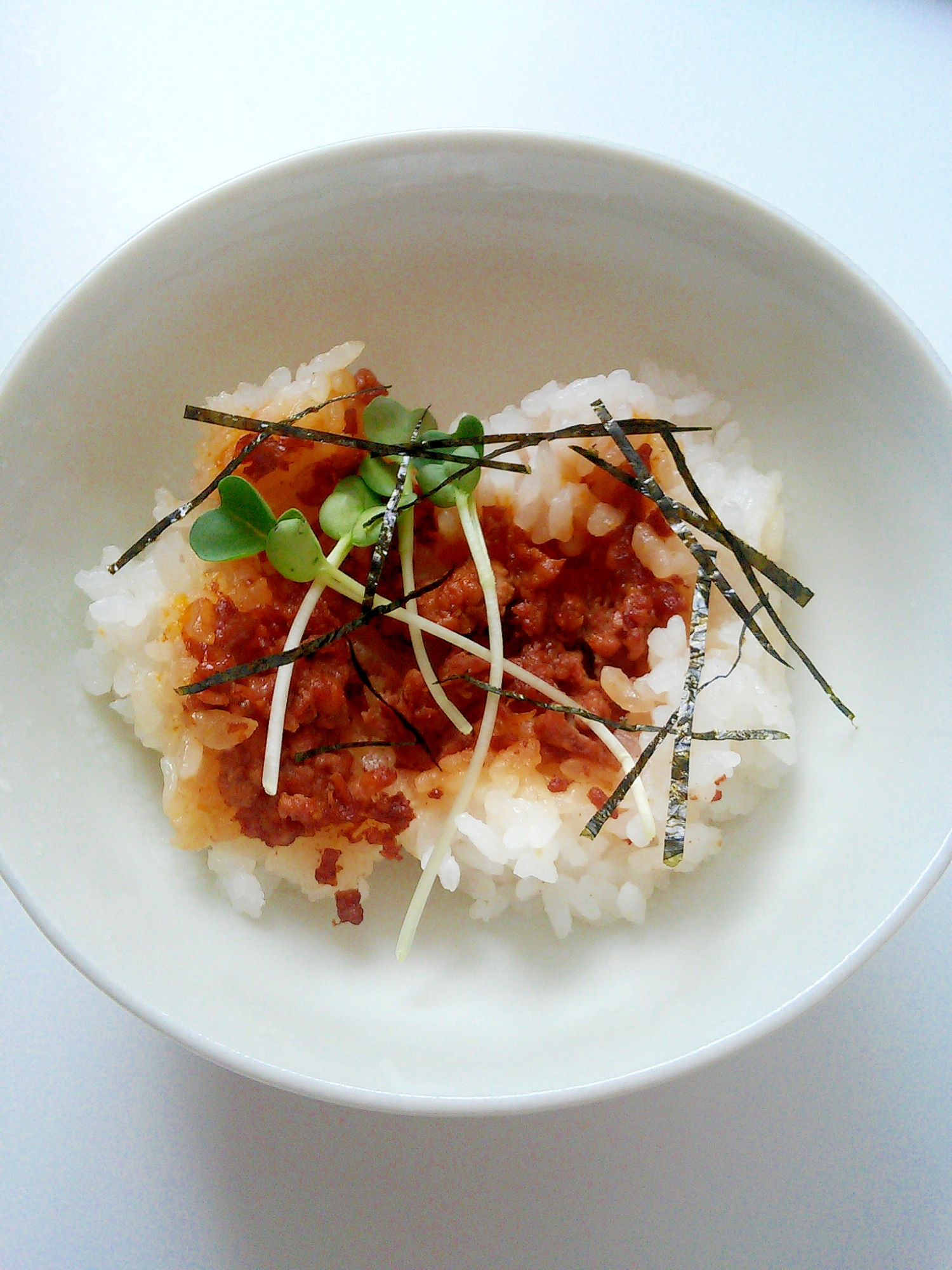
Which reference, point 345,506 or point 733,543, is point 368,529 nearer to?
point 345,506

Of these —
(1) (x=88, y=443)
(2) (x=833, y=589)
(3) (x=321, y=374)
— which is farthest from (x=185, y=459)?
(2) (x=833, y=589)

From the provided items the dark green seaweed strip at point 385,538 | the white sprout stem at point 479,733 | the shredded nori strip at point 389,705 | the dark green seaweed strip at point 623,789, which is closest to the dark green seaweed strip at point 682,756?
the dark green seaweed strip at point 623,789

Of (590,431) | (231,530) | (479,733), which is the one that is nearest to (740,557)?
(590,431)

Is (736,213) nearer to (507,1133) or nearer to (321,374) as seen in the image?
(321,374)

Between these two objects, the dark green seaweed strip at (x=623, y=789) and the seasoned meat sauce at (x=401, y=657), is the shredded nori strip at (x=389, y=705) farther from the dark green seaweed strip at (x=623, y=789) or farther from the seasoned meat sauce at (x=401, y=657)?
the dark green seaweed strip at (x=623, y=789)

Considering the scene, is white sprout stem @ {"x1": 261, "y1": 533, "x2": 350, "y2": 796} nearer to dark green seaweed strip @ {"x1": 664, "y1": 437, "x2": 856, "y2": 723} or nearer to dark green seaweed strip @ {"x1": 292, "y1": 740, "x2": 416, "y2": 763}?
dark green seaweed strip @ {"x1": 292, "y1": 740, "x2": 416, "y2": 763}
